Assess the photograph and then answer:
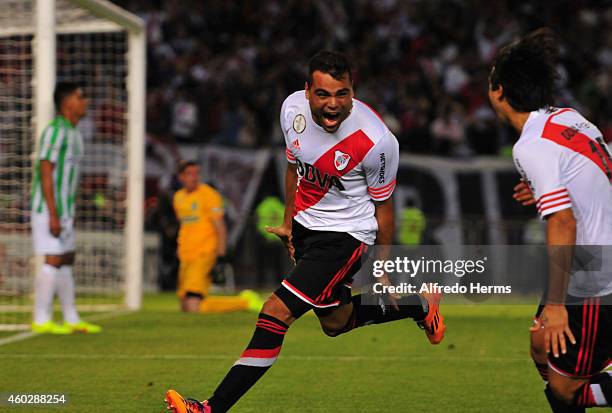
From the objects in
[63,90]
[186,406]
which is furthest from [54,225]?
A: [186,406]

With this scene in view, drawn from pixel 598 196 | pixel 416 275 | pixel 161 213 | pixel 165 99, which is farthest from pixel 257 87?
pixel 598 196

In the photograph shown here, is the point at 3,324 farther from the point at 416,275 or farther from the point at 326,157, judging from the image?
the point at 326,157

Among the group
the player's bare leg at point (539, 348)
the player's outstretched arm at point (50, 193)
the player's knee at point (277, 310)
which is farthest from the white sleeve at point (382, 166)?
the player's outstretched arm at point (50, 193)

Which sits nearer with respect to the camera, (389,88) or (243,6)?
(389,88)

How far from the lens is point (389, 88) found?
20547mm

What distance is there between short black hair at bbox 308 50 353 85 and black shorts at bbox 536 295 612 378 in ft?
5.99

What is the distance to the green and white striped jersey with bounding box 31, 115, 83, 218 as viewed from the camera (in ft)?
34.2

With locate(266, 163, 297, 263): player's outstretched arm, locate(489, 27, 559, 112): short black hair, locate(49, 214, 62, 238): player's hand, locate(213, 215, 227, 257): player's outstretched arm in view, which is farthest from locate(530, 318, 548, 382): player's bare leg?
locate(213, 215, 227, 257): player's outstretched arm

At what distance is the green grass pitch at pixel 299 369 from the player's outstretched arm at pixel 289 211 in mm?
1043

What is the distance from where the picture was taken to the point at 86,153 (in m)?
17.2

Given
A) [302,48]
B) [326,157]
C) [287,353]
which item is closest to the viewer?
[326,157]

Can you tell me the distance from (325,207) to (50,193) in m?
4.81

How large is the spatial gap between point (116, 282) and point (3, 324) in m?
4.13

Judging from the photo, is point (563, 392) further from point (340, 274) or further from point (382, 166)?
point (382, 166)
